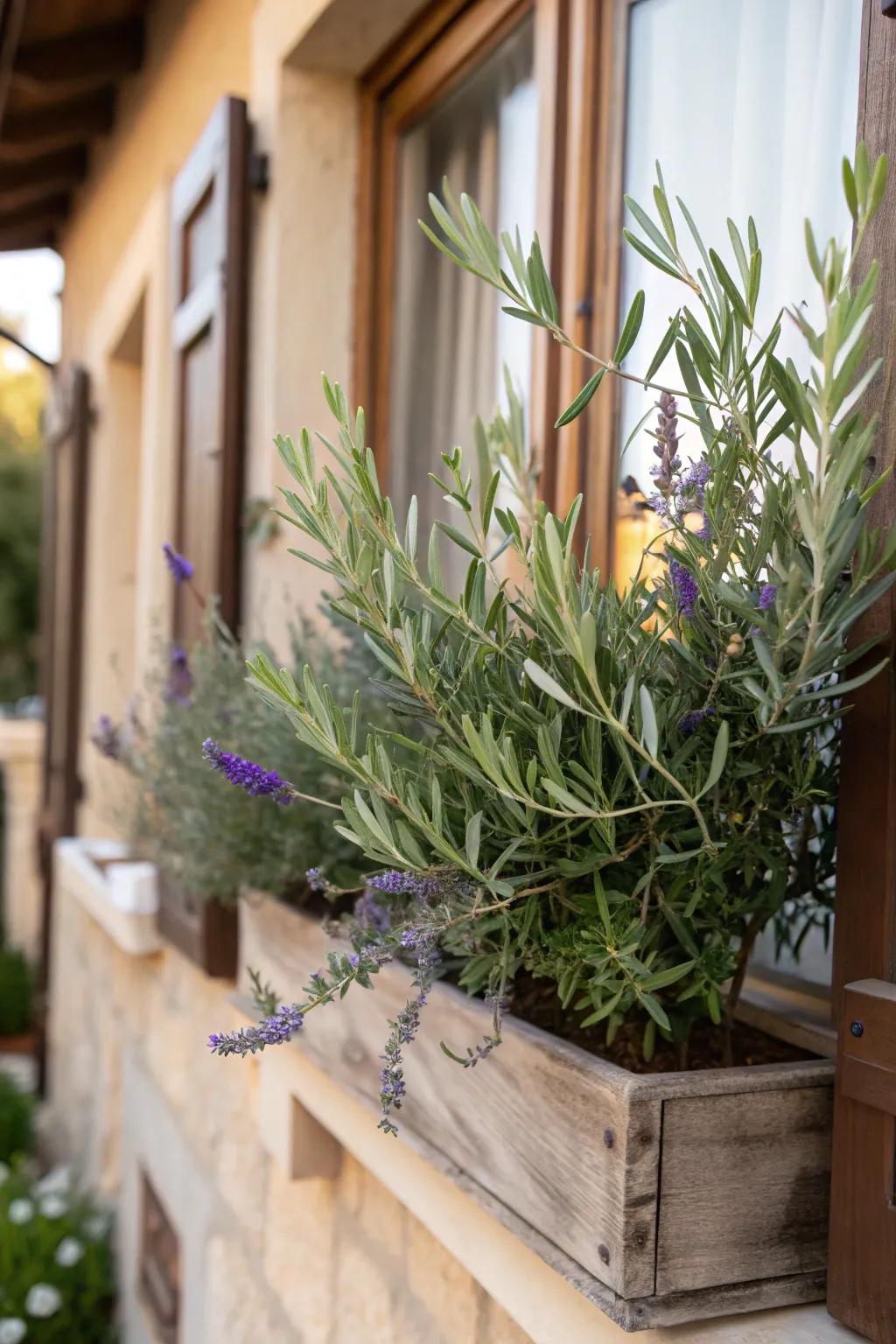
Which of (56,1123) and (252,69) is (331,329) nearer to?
(252,69)

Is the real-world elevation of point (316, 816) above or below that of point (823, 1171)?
above

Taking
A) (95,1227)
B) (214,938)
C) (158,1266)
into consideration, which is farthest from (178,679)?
(95,1227)

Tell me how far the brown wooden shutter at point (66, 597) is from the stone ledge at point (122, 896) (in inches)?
34.7

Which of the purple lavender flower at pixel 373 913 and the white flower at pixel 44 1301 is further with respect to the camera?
the white flower at pixel 44 1301

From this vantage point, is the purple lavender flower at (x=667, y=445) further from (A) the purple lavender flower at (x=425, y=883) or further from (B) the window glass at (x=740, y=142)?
(A) the purple lavender flower at (x=425, y=883)

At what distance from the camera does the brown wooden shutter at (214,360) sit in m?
2.35

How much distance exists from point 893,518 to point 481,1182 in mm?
714

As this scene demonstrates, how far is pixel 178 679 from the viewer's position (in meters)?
2.12

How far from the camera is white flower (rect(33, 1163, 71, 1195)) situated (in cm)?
385

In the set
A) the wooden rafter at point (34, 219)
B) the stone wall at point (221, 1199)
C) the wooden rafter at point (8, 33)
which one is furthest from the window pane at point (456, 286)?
the wooden rafter at point (34, 219)

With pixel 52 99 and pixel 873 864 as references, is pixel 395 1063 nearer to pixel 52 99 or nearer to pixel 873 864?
pixel 873 864

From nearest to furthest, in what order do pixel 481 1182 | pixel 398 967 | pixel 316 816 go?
pixel 481 1182 → pixel 398 967 → pixel 316 816

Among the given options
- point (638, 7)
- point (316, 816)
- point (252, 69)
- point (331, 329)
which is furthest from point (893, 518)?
point (252, 69)

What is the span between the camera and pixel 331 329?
2.29m
